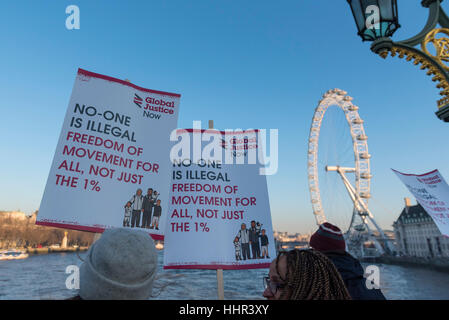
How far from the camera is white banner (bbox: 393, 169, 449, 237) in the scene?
10.5 feet

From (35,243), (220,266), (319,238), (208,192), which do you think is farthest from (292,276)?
(35,243)

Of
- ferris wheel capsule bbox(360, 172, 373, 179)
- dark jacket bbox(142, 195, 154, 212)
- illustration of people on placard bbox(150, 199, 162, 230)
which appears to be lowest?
illustration of people on placard bbox(150, 199, 162, 230)

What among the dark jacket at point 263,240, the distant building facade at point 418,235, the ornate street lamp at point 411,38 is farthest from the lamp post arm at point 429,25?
the distant building facade at point 418,235

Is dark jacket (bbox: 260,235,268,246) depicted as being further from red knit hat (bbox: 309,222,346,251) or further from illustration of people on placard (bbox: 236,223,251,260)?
red knit hat (bbox: 309,222,346,251)

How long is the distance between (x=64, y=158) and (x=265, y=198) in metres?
2.55

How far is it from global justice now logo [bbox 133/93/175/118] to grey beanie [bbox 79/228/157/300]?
2904mm

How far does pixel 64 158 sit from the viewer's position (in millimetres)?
3014

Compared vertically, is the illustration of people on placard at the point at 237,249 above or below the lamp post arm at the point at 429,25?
below

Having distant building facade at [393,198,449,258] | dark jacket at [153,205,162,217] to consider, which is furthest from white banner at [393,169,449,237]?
distant building facade at [393,198,449,258]

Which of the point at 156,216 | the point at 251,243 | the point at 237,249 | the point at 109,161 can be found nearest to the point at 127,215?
the point at 156,216

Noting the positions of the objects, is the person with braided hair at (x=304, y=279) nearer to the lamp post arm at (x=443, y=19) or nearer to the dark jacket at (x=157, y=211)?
the dark jacket at (x=157, y=211)

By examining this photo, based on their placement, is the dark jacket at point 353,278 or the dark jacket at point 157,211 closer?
the dark jacket at point 353,278

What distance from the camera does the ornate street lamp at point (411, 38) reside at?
279cm

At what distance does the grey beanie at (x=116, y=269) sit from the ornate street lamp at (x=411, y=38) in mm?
3088
